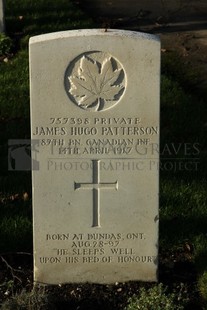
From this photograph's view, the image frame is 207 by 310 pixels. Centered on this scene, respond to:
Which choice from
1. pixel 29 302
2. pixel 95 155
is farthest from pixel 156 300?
pixel 95 155

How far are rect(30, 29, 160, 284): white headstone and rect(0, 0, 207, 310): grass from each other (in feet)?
0.74

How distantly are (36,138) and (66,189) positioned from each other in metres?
0.36

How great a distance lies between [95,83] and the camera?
428 centimetres

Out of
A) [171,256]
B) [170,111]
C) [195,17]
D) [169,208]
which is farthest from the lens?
[195,17]

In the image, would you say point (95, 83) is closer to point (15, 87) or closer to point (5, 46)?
point (15, 87)

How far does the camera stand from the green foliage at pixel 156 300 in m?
4.26

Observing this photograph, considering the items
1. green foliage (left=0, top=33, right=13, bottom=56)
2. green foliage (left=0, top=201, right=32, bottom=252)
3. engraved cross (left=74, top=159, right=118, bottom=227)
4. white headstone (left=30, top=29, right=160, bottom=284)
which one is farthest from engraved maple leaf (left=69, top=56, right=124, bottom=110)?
green foliage (left=0, top=33, right=13, bottom=56)

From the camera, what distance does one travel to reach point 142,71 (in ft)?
→ 13.8

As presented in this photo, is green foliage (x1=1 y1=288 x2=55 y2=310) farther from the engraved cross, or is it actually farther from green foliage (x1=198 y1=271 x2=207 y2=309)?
green foliage (x1=198 y1=271 x2=207 y2=309)

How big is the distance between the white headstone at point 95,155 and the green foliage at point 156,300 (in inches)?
9.8

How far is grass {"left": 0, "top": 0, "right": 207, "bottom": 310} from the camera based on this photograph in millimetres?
4613

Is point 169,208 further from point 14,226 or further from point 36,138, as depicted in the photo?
point 36,138

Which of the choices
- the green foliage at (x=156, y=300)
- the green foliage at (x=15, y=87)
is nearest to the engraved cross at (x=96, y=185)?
Result: the green foliage at (x=156, y=300)

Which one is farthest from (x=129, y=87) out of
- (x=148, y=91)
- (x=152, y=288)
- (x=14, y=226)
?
(x=14, y=226)
